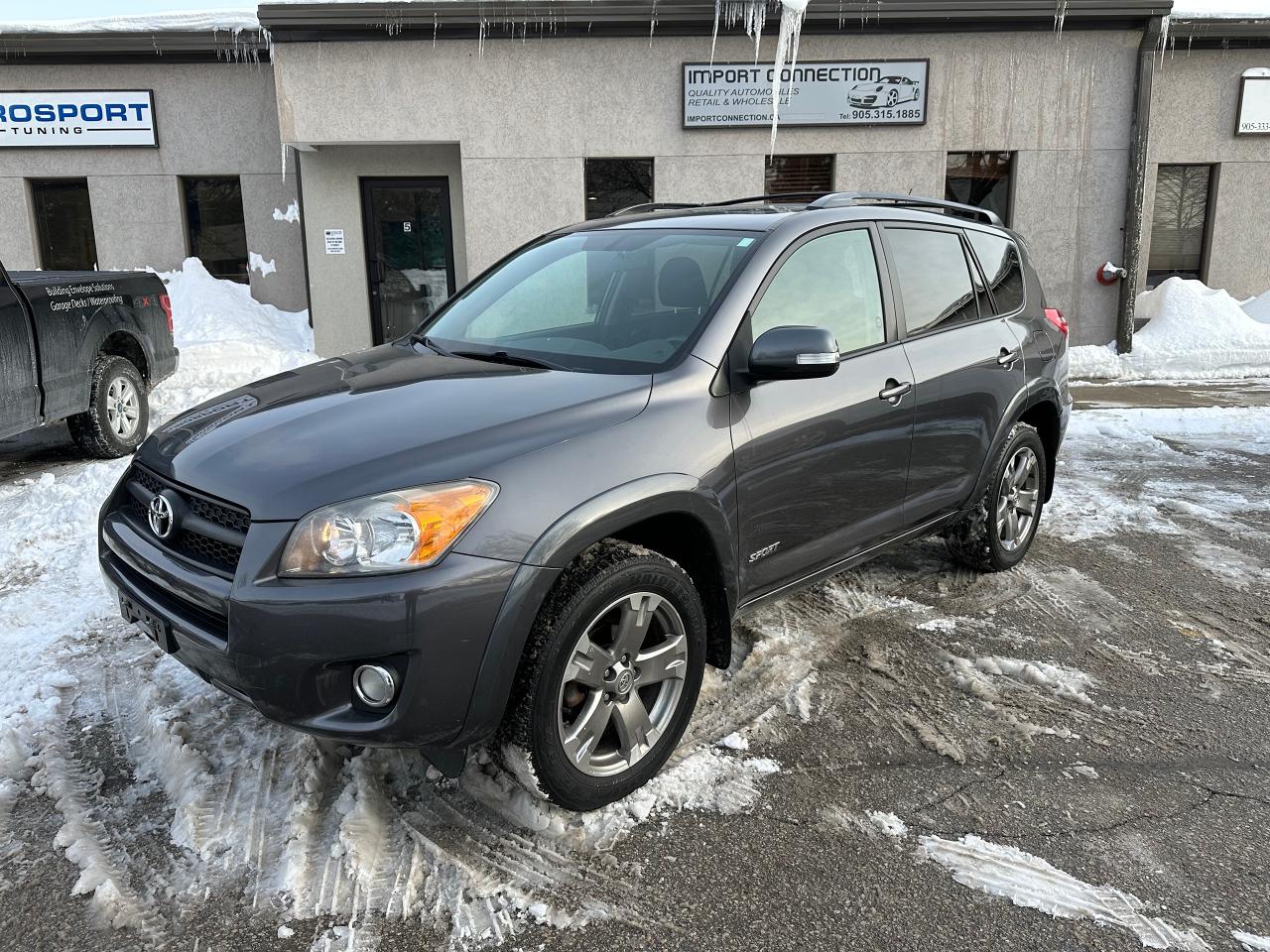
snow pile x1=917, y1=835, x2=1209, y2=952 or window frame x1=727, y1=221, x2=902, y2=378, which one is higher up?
window frame x1=727, y1=221, x2=902, y2=378

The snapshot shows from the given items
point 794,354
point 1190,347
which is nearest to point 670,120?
point 1190,347

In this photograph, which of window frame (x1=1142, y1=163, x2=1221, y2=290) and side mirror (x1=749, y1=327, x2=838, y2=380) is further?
window frame (x1=1142, y1=163, x2=1221, y2=290)

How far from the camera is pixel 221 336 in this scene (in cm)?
1229

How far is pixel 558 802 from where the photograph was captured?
2664 millimetres

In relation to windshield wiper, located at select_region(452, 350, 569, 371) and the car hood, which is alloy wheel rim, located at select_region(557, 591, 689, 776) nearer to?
the car hood

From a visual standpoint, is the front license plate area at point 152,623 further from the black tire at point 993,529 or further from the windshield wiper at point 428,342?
the black tire at point 993,529

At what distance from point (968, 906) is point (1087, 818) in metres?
0.62

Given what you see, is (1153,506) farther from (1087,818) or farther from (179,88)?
(179,88)

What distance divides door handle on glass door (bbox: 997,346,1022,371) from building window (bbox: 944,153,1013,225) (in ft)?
29.0

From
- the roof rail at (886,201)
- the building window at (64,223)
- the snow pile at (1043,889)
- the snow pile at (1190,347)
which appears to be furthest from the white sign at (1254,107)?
the building window at (64,223)

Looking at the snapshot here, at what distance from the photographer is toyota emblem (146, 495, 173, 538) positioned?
268cm

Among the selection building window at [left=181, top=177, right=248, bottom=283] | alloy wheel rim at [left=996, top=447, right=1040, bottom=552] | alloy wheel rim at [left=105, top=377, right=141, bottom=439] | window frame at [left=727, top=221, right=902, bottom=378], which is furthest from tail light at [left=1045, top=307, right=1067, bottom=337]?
building window at [left=181, top=177, right=248, bottom=283]

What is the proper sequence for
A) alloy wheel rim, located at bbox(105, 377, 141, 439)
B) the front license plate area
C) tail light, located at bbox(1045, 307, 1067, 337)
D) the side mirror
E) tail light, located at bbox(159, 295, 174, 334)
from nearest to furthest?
1. the front license plate area
2. the side mirror
3. tail light, located at bbox(1045, 307, 1067, 337)
4. alloy wheel rim, located at bbox(105, 377, 141, 439)
5. tail light, located at bbox(159, 295, 174, 334)

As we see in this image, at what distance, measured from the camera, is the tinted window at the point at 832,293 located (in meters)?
3.34
